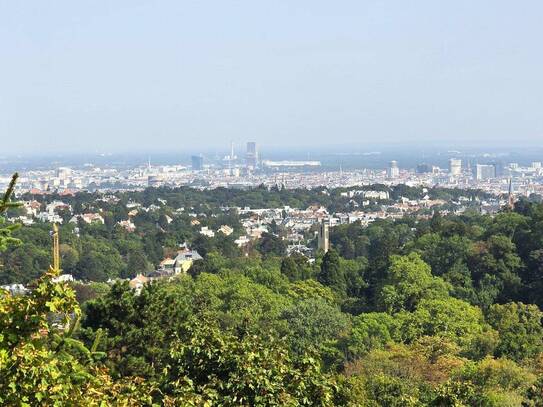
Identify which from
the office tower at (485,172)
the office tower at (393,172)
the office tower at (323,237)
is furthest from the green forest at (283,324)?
the office tower at (393,172)

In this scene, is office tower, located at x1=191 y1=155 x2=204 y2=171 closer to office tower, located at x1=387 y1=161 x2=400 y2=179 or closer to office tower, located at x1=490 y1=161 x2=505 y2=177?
office tower, located at x1=387 y1=161 x2=400 y2=179

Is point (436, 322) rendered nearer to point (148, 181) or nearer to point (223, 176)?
point (148, 181)

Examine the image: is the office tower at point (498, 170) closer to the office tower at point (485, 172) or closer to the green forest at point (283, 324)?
the office tower at point (485, 172)

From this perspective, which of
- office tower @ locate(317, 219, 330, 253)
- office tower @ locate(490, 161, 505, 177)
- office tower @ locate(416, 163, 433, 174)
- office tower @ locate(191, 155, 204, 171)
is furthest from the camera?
office tower @ locate(191, 155, 204, 171)

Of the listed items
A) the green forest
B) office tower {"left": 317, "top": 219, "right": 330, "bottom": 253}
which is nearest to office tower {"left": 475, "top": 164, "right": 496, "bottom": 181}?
the green forest

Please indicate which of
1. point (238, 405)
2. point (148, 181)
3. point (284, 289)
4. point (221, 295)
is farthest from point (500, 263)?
point (148, 181)

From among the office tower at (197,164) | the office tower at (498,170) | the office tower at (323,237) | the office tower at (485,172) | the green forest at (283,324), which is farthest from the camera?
the office tower at (197,164)

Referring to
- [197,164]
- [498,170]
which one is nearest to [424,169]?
[498,170]

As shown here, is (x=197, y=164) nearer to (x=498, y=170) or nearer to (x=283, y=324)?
(x=498, y=170)
